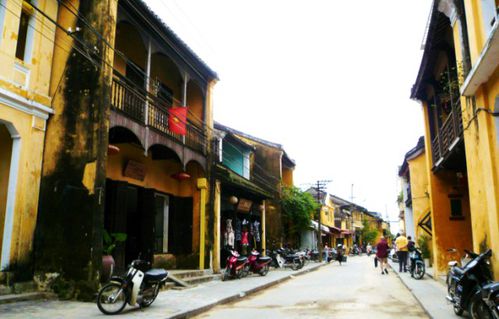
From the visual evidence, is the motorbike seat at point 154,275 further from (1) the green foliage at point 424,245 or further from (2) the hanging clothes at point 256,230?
(1) the green foliage at point 424,245

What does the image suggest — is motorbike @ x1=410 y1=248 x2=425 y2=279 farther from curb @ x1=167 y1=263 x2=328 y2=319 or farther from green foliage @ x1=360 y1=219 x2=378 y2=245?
green foliage @ x1=360 y1=219 x2=378 y2=245

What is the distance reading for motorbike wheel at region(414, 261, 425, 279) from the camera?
1561 cm

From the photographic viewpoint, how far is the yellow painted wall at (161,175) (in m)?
13.0

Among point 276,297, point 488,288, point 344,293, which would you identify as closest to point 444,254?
point 344,293

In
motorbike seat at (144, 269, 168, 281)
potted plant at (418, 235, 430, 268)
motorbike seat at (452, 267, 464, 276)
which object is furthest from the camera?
potted plant at (418, 235, 430, 268)

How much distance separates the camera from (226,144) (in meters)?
22.8

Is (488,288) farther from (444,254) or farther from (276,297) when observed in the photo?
(444,254)

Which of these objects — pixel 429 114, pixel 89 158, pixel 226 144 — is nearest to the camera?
pixel 89 158

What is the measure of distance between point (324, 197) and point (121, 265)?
39517mm

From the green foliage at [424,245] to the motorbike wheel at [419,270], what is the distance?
5.00 meters

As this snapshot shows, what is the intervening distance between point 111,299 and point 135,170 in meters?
6.12

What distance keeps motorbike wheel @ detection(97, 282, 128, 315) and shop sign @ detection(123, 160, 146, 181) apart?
5492 mm

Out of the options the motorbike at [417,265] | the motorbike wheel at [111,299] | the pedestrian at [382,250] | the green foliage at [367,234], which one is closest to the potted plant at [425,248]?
the pedestrian at [382,250]

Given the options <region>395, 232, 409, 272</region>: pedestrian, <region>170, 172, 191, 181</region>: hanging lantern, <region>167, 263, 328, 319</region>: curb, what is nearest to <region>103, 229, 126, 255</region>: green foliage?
<region>167, 263, 328, 319</region>: curb
